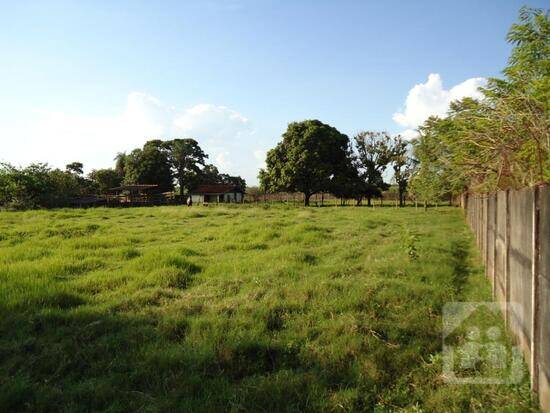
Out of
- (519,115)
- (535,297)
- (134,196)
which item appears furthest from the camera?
(134,196)

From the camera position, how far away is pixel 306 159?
40500mm

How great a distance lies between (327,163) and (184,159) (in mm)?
30867

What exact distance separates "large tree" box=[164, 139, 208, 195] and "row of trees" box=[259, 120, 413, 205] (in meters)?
21.5

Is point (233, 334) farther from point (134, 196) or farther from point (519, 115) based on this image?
point (134, 196)

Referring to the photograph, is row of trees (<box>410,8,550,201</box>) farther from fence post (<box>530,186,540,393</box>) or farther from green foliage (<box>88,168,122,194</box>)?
green foliage (<box>88,168,122,194</box>)

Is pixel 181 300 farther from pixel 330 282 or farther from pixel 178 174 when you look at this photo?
pixel 178 174

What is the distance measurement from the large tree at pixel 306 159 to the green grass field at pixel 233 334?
3254 cm

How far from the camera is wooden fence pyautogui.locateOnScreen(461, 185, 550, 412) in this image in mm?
2668

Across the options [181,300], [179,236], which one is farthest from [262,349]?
[179,236]

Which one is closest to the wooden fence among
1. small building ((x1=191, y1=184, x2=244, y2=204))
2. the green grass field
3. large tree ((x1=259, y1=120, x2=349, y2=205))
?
the green grass field

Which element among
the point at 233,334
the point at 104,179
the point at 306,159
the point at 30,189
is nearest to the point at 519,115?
the point at 233,334

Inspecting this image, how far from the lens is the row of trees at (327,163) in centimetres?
4116

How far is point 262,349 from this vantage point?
4.09 metres

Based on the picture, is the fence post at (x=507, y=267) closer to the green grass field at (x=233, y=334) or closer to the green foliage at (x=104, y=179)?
the green grass field at (x=233, y=334)
